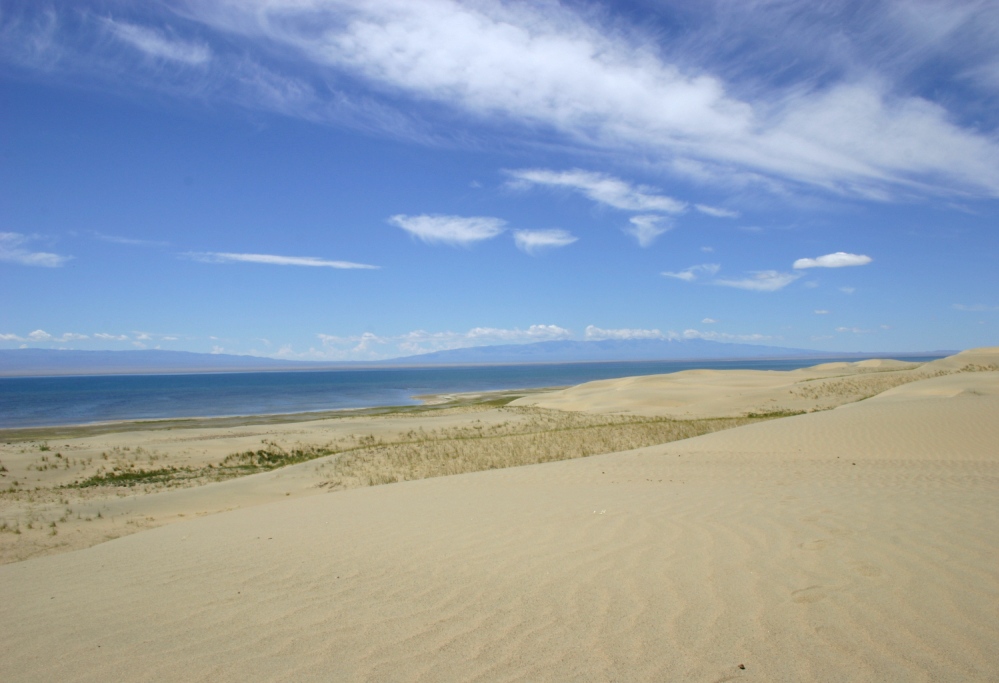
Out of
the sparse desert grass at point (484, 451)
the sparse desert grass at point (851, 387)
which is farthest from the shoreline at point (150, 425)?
the sparse desert grass at point (851, 387)

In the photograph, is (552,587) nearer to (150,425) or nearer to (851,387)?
(851,387)

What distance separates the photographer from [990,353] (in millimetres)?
65750

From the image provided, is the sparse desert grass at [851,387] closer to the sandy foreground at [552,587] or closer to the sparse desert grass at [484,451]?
the sparse desert grass at [484,451]

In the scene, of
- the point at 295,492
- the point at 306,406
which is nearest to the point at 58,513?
the point at 295,492

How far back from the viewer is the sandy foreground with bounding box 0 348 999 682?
392 cm

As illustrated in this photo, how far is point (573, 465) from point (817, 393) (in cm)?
3118

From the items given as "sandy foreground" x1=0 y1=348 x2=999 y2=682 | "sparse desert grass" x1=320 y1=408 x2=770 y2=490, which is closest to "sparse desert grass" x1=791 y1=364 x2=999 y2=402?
"sparse desert grass" x1=320 y1=408 x2=770 y2=490

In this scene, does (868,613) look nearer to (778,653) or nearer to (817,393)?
(778,653)

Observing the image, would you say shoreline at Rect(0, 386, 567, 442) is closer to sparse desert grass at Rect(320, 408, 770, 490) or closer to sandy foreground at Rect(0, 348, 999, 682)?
sparse desert grass at Rect(320, 408, 770, 490)

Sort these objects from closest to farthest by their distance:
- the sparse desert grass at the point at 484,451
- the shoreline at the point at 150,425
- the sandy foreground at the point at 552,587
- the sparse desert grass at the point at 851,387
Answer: the sandy foreground at the point at 552,587 → the sparse desert grass at the point at 484,451 → the shoreline at the point at 150,425 → the sparse desert grass at the point at 851,387

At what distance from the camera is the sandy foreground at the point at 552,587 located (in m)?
3.92

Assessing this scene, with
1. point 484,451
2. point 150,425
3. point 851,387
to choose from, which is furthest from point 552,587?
point 150,425

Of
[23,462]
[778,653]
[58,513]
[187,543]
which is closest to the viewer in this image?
[778,653]

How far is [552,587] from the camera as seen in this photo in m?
5.22
